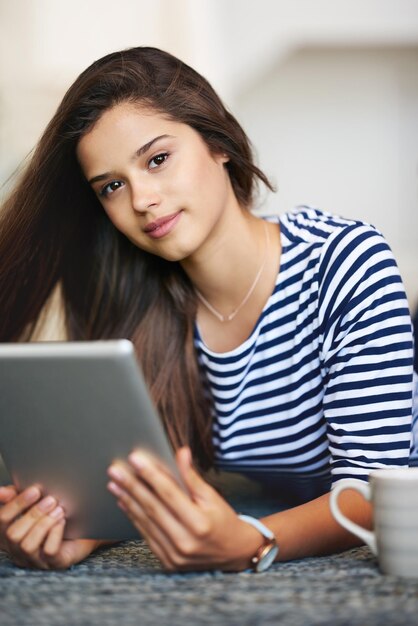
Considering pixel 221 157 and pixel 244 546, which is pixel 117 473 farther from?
pixel 221 157

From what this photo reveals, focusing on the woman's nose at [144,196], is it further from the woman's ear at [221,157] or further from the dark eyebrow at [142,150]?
the woman's ear at [221,157]

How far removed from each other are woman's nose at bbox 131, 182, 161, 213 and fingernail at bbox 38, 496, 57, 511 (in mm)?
498

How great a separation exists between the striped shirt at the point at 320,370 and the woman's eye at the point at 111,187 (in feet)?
1.03

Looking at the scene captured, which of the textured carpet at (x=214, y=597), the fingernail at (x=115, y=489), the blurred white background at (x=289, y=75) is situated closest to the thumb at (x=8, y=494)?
the textured carpet at (x=214, y=597)

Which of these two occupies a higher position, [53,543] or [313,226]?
[313,226]

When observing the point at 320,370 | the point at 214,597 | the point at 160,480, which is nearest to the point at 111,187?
the point at 320,370

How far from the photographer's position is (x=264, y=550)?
92cm

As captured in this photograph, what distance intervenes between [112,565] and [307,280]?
0.62 metres

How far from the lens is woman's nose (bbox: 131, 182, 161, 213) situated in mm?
1306

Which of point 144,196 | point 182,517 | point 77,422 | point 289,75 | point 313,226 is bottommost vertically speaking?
point 182,517

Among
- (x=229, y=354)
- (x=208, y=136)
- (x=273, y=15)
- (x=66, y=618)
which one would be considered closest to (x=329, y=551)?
(x=66, y=618)

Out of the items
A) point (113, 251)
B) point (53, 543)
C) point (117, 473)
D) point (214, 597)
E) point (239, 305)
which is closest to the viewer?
point (214, 597)

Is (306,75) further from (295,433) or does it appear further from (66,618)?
(66,618)

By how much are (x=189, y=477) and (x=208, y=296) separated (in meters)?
0.77
